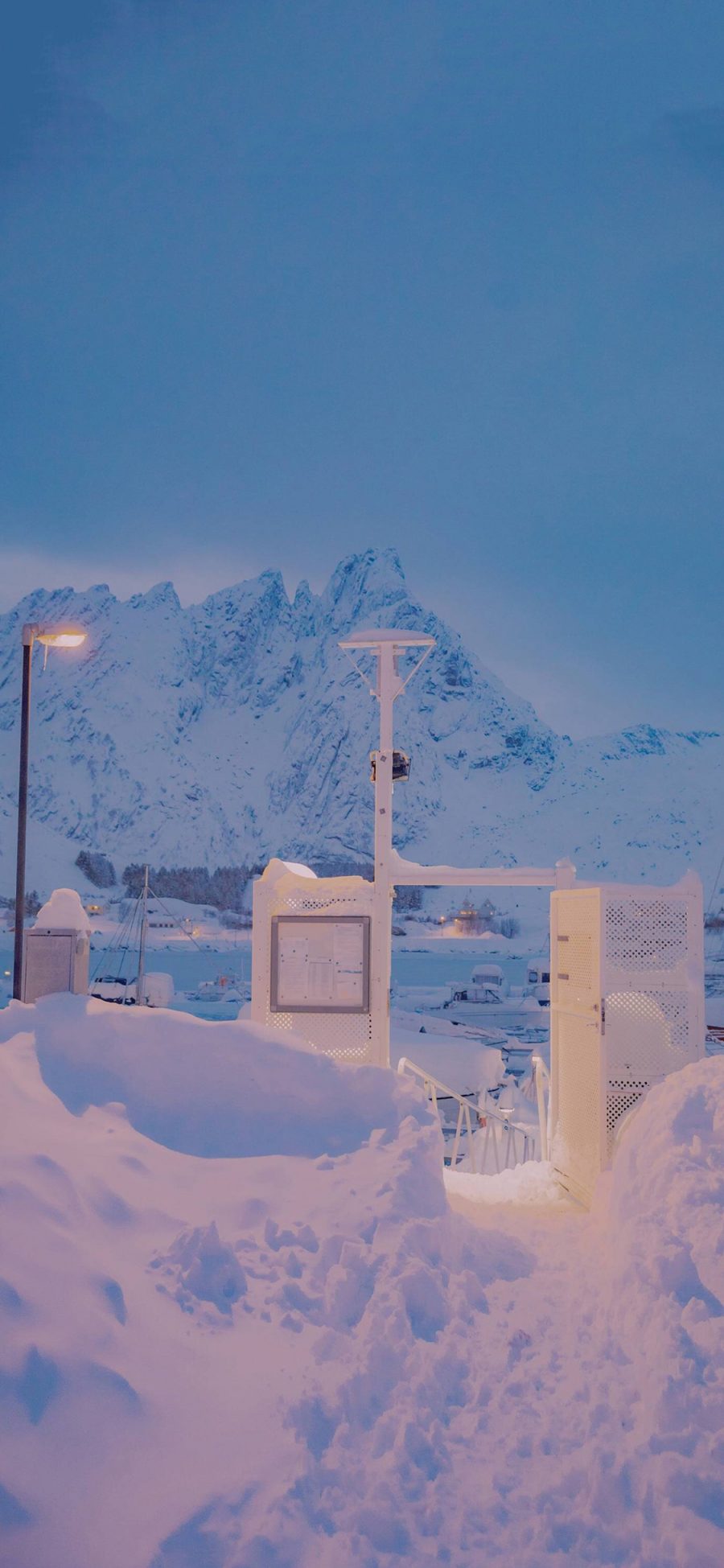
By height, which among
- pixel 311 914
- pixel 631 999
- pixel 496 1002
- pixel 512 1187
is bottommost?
pixel 496 1002

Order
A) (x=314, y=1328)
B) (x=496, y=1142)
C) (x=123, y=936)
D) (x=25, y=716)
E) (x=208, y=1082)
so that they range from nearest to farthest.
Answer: (x=314, y=1328)
(x=208, y=1082)
(x=25, y=716)
(x=496, y=1142)
(x=123, y=936)

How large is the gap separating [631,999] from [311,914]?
2964mm

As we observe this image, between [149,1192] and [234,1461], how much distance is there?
1709mm

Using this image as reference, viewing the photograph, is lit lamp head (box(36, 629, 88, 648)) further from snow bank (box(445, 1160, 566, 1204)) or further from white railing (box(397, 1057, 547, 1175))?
snow bank (box(445, 1160, 566, 1204))

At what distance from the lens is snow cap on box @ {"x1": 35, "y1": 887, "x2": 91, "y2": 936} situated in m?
7.54

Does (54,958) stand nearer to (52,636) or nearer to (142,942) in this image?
(52,636)

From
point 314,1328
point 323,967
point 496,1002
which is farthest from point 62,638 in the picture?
point 496,1002

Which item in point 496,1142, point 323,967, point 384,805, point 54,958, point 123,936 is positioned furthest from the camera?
point 123,936

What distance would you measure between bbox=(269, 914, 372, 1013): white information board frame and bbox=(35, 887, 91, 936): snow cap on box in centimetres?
209

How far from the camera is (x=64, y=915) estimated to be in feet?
25.1

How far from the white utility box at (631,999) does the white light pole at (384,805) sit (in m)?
1.89

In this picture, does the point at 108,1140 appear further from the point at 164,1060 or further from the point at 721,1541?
the point at 721,1541

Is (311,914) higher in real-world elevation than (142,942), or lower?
higher

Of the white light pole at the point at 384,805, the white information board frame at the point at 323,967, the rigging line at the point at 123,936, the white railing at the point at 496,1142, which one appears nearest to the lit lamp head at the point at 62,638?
the white light pole at the point at 384,805
